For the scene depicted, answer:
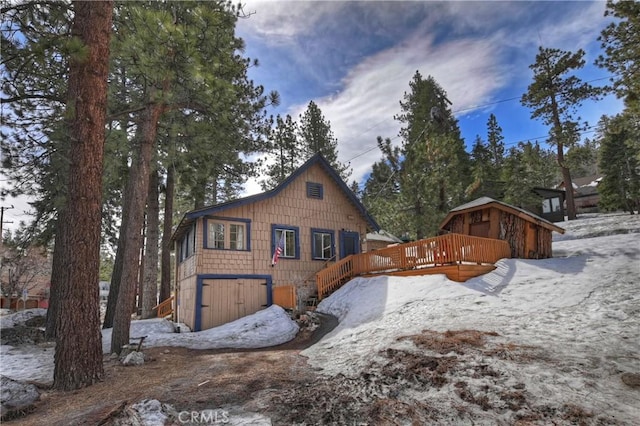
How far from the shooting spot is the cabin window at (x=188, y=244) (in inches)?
555

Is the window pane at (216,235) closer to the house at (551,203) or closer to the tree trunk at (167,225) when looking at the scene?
the tree trunk at (167,225)

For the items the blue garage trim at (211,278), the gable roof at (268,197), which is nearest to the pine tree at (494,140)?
the gable roof at (268,197)

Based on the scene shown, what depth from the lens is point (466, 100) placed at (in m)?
20.1

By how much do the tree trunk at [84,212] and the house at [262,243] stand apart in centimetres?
704

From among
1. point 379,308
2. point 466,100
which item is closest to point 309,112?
point 466,100

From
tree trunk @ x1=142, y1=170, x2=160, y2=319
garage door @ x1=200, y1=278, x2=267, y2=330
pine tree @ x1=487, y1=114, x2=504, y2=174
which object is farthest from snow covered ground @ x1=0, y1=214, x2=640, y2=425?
pine tree @ x1=487, y1=114, x2=504, y2=174

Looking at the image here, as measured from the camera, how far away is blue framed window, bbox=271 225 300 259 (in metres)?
15.4

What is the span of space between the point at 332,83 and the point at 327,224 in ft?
22.7

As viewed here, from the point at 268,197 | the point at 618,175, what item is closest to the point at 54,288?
the point at 268,197

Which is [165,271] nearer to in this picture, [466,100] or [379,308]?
[379,308]

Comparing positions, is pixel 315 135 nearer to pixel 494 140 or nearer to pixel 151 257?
pixel 151 257

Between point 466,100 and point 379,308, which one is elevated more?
point 466,100

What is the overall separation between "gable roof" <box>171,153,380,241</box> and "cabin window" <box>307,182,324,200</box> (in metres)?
0.81

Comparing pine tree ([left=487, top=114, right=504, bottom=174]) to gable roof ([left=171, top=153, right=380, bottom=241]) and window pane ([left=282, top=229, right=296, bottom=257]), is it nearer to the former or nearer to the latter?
gable roof ([left=171, top=153, right=380, bottom=241])
